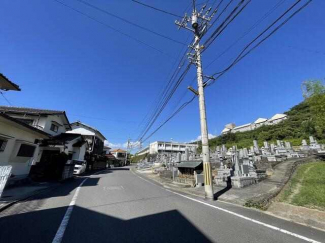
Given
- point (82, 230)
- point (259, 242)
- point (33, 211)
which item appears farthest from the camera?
point (33, 211)

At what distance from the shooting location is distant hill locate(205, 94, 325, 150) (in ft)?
62.2

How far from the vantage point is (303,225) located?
4500mm

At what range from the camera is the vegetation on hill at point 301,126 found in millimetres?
19422

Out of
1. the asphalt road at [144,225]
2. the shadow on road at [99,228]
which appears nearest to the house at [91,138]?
the asphalt road at [144,225]

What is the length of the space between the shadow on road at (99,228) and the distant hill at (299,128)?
71.1 ft

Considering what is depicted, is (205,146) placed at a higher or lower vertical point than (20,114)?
lower

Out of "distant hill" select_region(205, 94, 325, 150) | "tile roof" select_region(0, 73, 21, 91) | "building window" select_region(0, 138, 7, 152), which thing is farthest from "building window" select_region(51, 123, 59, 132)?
"distant hill" select_region(205, 94, 325, 150)

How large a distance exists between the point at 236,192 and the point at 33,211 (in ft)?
29.9

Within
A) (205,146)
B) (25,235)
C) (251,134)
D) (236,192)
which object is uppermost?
(251,134)

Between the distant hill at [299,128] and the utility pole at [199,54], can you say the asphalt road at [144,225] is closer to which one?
the utility pole at [199,54]

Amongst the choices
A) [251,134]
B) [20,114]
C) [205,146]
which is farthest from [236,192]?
[251,134]

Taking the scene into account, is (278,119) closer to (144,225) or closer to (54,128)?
(54,128)

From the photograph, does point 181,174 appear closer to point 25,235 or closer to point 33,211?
point 33,211

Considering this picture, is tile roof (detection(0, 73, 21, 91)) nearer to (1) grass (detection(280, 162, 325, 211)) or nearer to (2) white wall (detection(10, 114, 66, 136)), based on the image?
(2) white wall (detection(10, 114, 66, 136))
